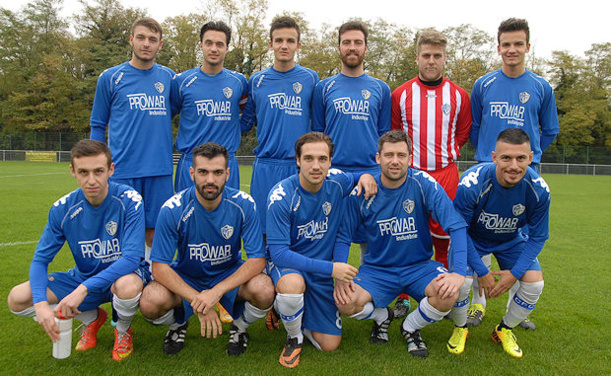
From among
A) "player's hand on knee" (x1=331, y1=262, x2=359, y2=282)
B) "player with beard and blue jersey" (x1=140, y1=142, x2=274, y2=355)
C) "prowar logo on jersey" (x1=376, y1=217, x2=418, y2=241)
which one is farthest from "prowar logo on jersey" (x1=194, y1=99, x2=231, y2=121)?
"player's hand on knee" (x1=331, y1=262, x2=359, y2=282)

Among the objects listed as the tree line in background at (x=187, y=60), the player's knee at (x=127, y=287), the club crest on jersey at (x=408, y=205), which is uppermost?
the tree line in background at (x=187, y=60)

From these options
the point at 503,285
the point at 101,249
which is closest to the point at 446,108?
the point at 503,285

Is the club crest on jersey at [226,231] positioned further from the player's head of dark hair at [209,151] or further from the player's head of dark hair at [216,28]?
the player's head of dark hair at [216,28]

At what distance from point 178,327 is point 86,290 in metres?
0.71

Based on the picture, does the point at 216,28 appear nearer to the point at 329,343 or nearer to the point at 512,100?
the point at 512,100

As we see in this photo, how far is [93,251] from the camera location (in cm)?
310

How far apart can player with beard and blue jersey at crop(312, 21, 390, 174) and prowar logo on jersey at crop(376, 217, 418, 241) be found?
723 mm

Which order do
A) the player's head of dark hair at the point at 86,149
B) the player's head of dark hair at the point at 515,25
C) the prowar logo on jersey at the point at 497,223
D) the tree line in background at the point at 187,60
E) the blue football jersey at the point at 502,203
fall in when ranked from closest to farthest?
the player's head of dark hair at the point at 86,149, the blue football jersey at the point at 502,203, the prowar logo on jersey at the point at 497,223, the player's head of dark hair at the point at 515,25, the tree line in background at the point at 187,60

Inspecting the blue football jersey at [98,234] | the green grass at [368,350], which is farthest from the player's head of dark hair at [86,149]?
the green grass at [368,350]

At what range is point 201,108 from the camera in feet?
13.1

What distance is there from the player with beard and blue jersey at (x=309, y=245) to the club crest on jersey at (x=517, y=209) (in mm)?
1084

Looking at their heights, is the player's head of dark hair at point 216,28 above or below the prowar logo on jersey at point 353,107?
above

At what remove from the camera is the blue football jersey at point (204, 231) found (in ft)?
9.99

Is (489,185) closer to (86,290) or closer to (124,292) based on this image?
(124,292)
